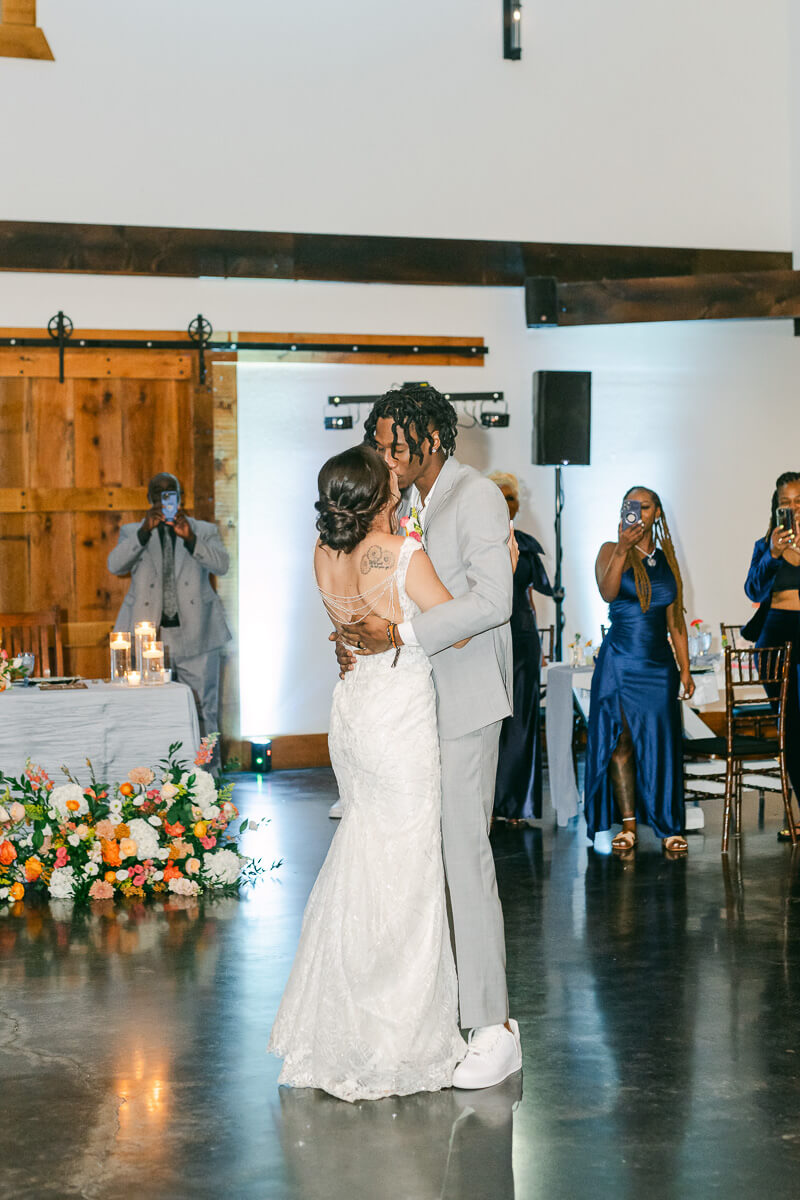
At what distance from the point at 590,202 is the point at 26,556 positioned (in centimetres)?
448

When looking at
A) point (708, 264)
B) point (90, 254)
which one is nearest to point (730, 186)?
point (708, 264)

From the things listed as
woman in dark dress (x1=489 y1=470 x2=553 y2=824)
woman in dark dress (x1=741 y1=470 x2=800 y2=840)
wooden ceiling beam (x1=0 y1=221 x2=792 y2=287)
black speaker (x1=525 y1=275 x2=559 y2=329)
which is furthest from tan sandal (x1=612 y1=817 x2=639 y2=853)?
wooden ceiling beam (x1=0 y1=221 x2=792 y2=287)

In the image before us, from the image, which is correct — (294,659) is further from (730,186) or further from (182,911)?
(730,186)

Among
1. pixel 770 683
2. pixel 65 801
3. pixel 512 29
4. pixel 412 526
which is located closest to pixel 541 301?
pixel 512 29

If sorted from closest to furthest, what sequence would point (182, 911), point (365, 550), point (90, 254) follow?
1. point (365, 550)
2. point (182, 911)
3. point (90, 254)

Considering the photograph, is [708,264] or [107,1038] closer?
[107,1038]

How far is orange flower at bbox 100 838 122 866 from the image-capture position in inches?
216

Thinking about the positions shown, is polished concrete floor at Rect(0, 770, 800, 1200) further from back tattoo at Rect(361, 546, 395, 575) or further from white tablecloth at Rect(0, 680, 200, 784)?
back tattoo at Rect(361, 546, 395, 575)

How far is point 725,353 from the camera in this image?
9.70 meters

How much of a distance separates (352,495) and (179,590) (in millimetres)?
4836

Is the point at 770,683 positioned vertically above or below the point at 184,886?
above

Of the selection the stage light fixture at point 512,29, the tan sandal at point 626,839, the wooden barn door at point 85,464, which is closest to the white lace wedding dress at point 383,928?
the tan sandal at point 626,839

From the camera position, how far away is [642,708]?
626 cm

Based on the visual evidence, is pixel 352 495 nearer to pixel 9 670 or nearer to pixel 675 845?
pixel 9 670
